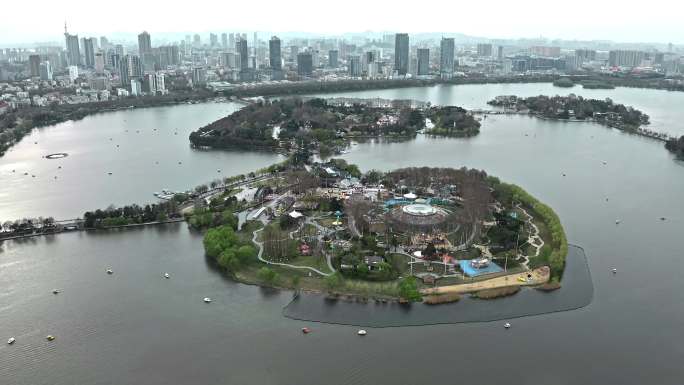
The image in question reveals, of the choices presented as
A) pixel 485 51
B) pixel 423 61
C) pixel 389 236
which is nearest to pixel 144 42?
pixel 423 61

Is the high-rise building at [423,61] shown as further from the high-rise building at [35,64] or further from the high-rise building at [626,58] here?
the high-rise building at [35,64]

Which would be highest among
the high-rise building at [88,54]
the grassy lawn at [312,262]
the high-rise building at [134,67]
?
the high-rise building at [88,54]

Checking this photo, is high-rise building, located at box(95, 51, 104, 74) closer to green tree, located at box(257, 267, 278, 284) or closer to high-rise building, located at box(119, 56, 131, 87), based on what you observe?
high-rise building, located at box(119, 56, 131, 87)

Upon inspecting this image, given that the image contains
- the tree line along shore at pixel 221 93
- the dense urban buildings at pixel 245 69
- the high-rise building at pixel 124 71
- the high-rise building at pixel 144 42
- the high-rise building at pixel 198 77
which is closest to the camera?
the tree line along shore at pixel 221 93

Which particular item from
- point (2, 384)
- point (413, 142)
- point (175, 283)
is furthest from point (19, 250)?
point (413, 142)

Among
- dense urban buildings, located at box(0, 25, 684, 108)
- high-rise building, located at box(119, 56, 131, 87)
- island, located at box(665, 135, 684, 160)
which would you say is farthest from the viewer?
high-rise building, located at box(119, 56, 131, 87)

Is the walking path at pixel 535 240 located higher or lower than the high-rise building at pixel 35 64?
lower

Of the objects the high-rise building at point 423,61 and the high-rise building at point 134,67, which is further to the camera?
the high-rise building at point 423,61

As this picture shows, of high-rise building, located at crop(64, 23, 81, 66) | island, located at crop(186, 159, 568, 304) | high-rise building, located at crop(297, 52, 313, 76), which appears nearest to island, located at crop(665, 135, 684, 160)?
island, located at crop(186, 159, 568, 304)

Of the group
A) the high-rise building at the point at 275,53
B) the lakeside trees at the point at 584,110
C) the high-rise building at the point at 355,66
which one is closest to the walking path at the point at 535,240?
the lakeside trees at the point at 584,110
